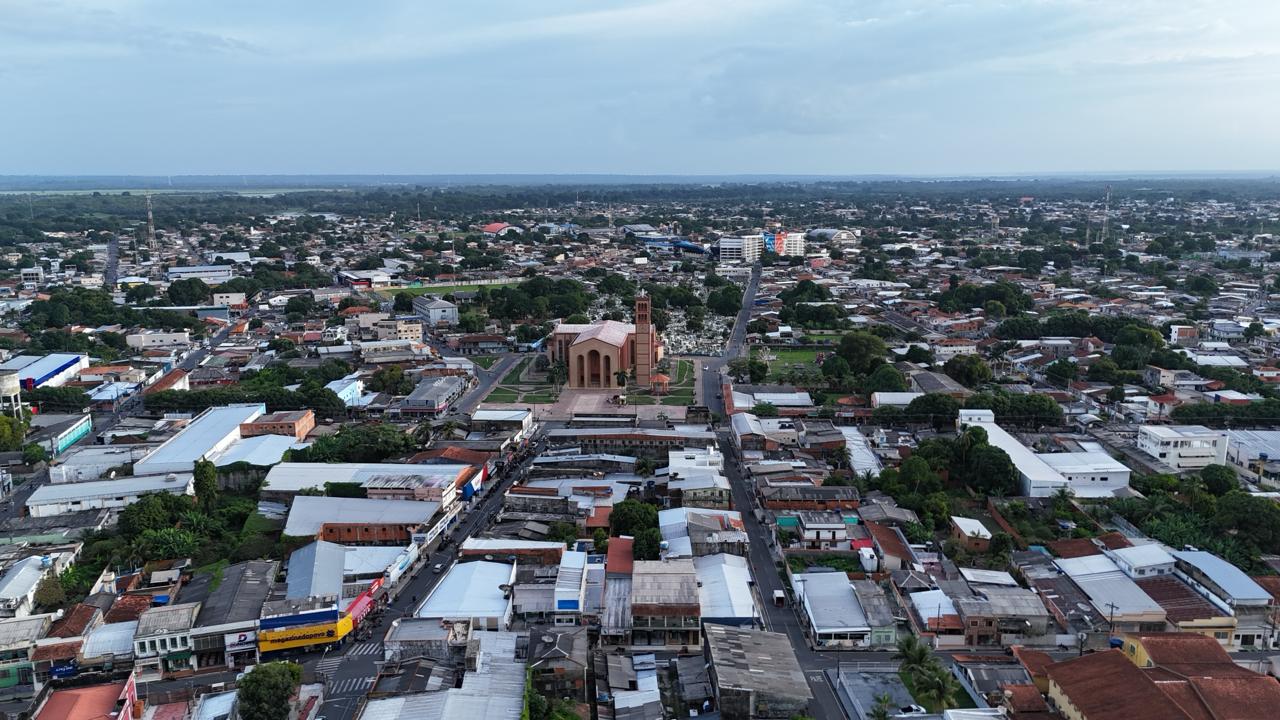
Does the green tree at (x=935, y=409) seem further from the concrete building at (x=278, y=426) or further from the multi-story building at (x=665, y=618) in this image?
the concrete building at (x=278, y=426)

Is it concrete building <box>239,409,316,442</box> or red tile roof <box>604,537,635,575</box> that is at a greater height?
concrete building <box>239,409,316,442</box>

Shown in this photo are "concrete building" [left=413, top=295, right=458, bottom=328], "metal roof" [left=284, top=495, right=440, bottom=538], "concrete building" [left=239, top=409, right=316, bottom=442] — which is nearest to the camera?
"metal roof" [left=284, top=495, right=440, bottom=538]

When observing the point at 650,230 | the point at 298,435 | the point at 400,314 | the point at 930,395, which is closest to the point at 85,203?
the point at 650,230

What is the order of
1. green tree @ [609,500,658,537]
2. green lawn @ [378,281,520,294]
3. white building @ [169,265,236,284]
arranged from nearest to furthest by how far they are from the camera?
green tree @ [609,500,658,537], green lawn @ [378,281,520,294], white building @ [169,265,236,284]

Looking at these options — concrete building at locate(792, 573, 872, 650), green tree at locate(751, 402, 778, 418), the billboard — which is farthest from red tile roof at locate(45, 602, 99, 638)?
green tree at locate(751, 402, 778, 418)

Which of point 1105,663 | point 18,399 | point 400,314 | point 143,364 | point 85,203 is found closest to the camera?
point 1105,663

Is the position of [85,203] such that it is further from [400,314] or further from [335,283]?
[400,314]

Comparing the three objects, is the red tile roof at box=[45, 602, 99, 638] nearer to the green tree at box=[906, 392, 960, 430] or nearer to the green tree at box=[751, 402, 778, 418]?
the green tree at box=[751, 402, 778, 418]
